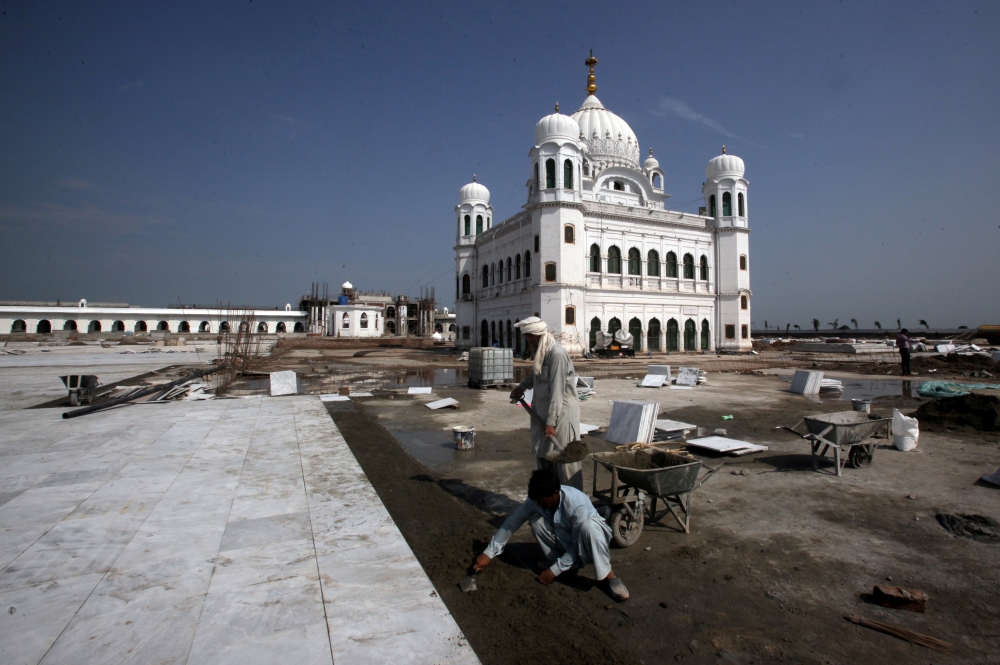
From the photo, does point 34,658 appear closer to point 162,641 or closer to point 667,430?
point 162,641

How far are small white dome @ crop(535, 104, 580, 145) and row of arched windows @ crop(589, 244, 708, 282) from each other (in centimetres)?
707

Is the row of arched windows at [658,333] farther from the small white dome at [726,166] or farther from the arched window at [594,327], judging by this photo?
the small white dome at [726,166]

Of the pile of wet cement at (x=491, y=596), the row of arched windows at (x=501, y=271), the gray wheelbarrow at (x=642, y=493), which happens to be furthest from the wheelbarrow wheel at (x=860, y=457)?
the row of arched windows at (x=501, y=271)

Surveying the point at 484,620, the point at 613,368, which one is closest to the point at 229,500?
the point at 484,620

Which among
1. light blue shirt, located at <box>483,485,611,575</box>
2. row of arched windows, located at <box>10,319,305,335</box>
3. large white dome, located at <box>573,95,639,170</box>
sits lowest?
light blue shirt, located at <box>483,485,611,575</box>

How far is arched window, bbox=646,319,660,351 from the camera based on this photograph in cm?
3509

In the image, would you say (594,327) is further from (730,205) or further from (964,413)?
(964,413)

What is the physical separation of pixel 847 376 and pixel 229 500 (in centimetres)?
2112

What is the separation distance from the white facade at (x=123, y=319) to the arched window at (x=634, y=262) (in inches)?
1645

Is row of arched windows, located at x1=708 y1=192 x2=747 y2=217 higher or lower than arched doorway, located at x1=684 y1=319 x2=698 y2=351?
higher

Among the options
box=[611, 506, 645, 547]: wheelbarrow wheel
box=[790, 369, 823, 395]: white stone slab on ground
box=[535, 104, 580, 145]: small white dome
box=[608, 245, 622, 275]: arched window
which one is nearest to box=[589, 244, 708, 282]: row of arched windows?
box=[608, 245, 622, 275]: arched window

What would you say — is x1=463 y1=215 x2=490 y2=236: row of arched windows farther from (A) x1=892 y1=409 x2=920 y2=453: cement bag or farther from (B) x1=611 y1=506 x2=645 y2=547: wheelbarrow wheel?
(B) x1=611 y1=506 x2=645 y2=547: wheelbarrow wheel

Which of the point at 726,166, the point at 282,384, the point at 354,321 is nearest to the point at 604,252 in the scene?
the point at 726,166

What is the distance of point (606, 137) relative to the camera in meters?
38.9
